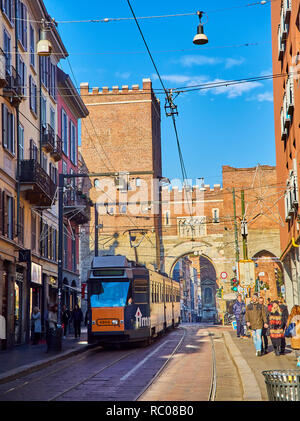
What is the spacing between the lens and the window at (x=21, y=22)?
93.2 ft

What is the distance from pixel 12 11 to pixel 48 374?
54.2 feet

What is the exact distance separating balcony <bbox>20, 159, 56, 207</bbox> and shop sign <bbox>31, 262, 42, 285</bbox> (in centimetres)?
288

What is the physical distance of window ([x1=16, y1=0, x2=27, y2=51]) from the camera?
2842 centimetres

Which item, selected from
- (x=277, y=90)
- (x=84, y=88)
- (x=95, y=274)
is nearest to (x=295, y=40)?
(x=277, y=90)

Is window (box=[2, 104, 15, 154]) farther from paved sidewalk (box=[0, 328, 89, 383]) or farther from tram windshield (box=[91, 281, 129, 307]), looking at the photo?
paved sidewalk (box=[0, 328, 89, 383])

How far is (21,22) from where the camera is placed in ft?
95.3

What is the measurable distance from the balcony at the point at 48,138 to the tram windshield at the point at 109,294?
35.4ft

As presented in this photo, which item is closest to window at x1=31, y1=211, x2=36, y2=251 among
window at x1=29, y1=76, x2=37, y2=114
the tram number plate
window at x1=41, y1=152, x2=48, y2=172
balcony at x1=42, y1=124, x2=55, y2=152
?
window at x1=41, y1=152, x2=48, y2=172

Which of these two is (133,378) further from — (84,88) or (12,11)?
(84,88)

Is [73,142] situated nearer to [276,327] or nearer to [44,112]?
[44,112]

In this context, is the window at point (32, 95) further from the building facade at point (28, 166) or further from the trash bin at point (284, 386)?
the trash bin at point (284, 386)

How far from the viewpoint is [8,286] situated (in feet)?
86.4

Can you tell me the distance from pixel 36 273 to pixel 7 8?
11758 mm

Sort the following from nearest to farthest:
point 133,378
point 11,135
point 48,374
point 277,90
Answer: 1. point 133,378
2. point 48,374
3. point 11,135
4. point 277,90
